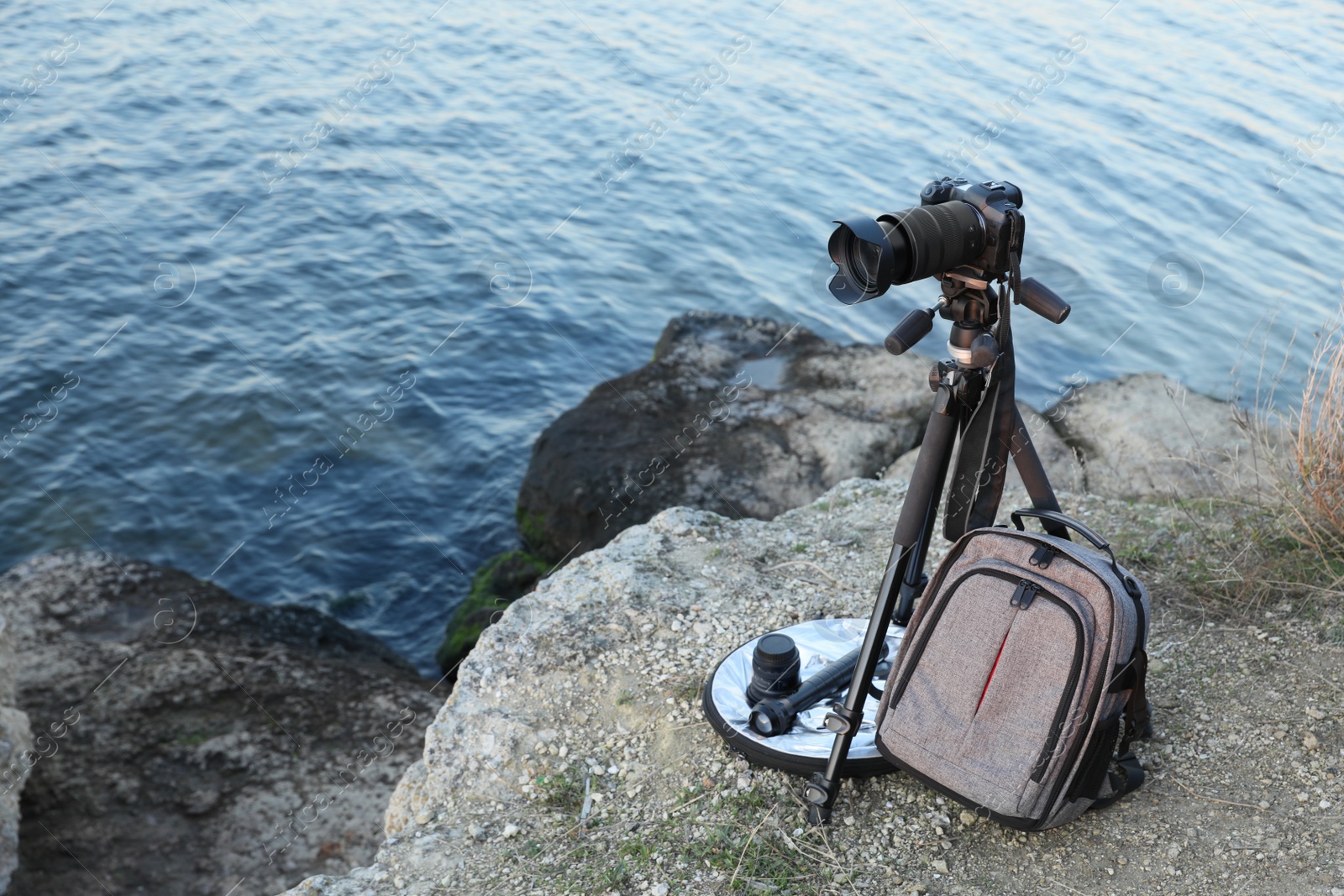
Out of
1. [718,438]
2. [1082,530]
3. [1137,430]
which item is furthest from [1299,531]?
[718,438]

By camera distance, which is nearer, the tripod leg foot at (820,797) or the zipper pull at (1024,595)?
the zipper pull at (1024,595)

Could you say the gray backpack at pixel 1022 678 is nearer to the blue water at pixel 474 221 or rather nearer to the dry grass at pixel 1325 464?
the dry grass at pixel 1325 464

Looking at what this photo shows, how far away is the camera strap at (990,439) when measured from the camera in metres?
2.47

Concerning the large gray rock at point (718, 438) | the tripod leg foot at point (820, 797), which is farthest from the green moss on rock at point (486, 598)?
the tripod leg foot at point (820, 797)

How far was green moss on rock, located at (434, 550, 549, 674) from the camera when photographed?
6.73 m

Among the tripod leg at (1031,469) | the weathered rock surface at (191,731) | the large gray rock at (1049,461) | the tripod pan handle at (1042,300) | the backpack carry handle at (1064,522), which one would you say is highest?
the tripod pan handle at (1042,300)

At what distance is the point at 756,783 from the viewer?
2941 millimetres

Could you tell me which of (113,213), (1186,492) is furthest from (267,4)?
(1186,492)

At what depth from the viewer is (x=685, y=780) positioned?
3.00 m

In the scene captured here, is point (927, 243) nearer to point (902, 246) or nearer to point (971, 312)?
point (902, 246)

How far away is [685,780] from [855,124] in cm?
1197

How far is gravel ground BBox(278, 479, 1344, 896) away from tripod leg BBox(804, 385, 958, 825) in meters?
0.32

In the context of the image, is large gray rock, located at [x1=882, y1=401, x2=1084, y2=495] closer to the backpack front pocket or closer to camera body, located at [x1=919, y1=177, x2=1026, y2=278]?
the backpack front pocket

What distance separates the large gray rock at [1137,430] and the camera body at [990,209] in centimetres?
438
